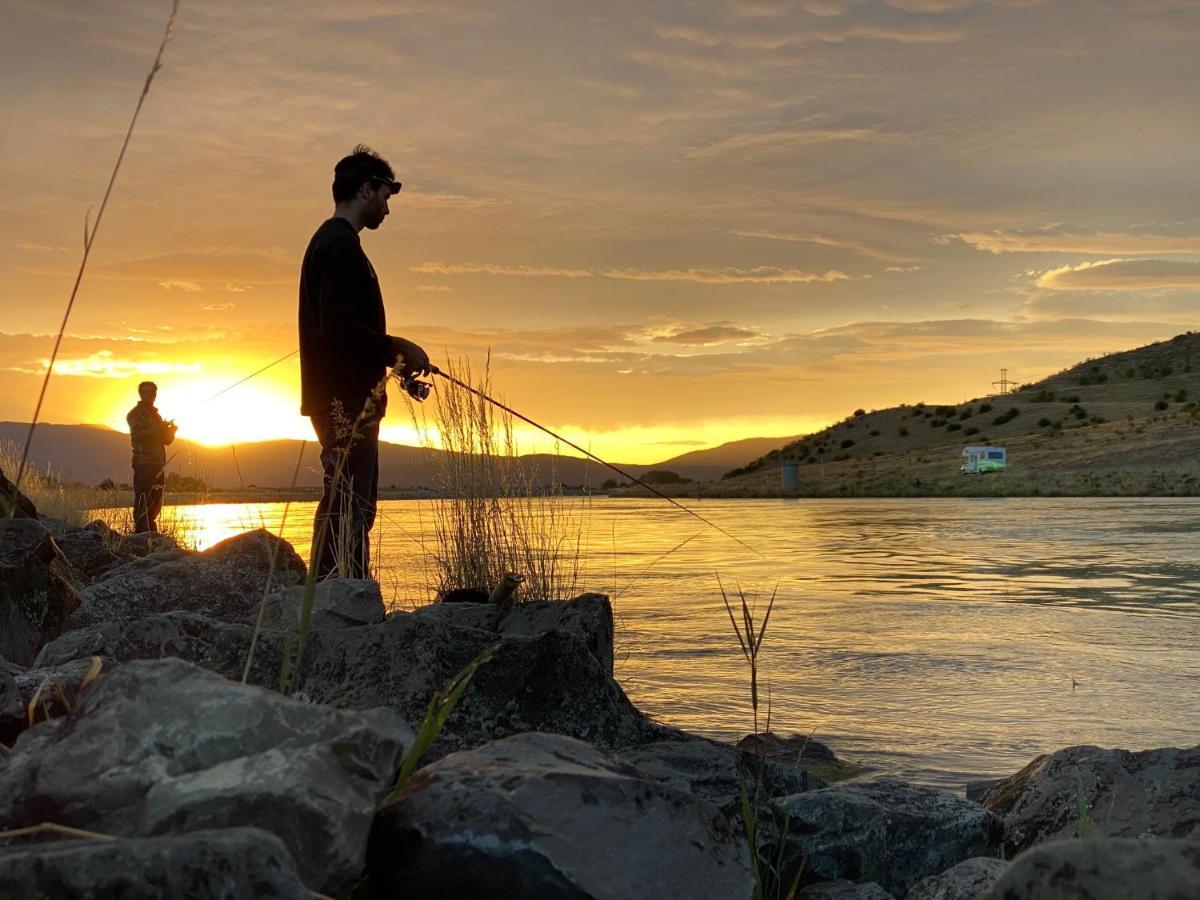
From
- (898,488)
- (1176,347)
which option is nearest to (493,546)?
(898,488)

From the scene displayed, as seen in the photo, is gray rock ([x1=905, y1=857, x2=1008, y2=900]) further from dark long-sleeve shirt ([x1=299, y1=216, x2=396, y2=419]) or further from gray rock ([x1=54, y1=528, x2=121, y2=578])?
gray rock ([x1=54, y1=528, x2=121, y2=578])

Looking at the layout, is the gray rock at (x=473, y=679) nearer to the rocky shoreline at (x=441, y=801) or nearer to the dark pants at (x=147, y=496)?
the rocky shoreline at (x=441, y=801)

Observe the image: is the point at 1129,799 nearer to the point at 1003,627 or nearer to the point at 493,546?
the point at 493,546

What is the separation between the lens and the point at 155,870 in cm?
152

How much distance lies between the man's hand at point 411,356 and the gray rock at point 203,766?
3.81 meters

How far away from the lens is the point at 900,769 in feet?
17.2

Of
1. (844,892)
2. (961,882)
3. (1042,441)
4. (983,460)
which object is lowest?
(844,892)

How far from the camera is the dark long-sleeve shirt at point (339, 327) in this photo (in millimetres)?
6137

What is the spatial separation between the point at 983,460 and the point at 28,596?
4639cm

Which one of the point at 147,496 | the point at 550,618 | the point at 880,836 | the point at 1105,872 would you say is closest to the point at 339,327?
the point at 550,618

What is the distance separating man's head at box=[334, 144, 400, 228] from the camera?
6312 mm

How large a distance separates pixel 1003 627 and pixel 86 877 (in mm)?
8411

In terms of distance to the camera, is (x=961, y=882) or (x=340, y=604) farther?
(x=340, y=604)

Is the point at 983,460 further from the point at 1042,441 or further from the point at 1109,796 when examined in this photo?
the point at 1109,796
